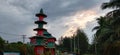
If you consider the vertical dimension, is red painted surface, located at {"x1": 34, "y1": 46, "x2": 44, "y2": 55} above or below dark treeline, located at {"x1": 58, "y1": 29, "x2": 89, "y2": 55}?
below

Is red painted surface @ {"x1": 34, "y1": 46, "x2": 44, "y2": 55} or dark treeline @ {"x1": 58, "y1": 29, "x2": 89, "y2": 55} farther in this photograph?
dark treeline @ {"x1": 58, "y1": 29, "x2": 89, "y2": 55}

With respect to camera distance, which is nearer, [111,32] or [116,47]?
[116,47]

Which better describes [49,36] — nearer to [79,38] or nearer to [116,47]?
[116,47]

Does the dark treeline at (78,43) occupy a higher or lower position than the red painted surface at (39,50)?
higher

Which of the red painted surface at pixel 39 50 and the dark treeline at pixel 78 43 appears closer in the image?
the red painted surface at pixel 39 50

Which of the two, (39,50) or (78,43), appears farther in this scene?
(78,43)

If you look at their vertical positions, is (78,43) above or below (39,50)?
above

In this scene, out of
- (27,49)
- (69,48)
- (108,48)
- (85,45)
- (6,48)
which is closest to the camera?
(108,48)

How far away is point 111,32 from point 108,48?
4.19 metres

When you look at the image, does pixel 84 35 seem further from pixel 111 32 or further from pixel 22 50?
pixel 111 32

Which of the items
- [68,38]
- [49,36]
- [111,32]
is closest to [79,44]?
[68,38]

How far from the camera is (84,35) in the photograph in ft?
408

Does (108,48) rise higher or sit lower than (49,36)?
lower

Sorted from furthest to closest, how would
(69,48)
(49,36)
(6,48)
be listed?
(69,48) → (49,36) → (6,48)
